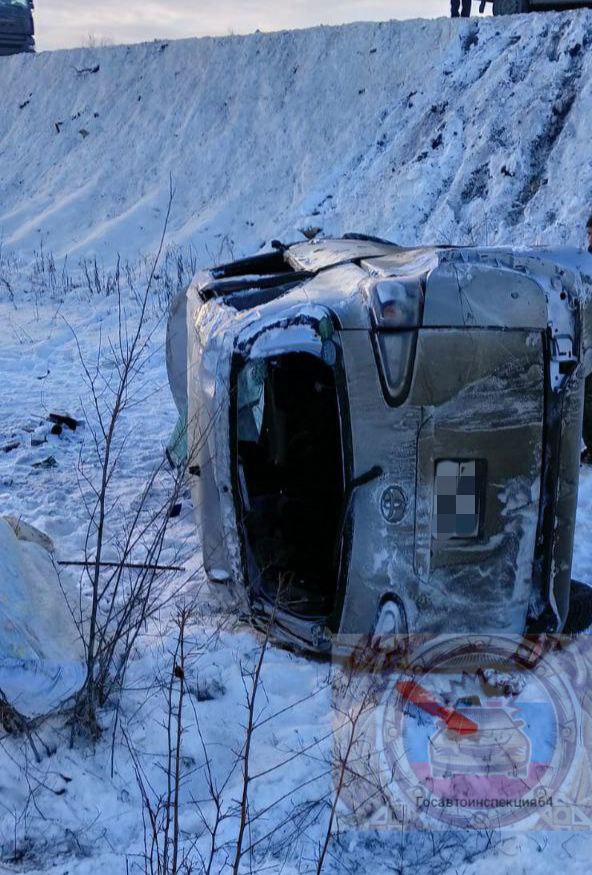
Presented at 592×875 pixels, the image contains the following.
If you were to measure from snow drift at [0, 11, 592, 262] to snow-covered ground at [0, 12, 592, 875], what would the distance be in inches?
1.8

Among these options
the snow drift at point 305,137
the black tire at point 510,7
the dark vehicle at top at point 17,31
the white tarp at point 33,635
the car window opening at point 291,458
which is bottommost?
the white tarp at point 33,635

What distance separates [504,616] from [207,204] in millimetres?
13974

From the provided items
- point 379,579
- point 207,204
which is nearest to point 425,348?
point 379,579

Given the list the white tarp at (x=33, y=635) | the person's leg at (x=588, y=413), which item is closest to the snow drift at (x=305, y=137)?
the person's leg at (x=588, y=413)

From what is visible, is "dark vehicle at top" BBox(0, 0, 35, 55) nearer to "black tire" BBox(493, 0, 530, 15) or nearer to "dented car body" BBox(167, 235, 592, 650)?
"black tire" BBox(493, 0, 530, 15)

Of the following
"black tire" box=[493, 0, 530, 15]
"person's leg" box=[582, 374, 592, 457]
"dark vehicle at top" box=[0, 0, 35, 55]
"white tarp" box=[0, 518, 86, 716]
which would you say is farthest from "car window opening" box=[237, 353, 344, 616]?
"dark vehicle at top" box=[0, 0, 35, 55]

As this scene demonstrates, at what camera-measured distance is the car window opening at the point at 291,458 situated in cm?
461

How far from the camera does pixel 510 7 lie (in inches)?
583

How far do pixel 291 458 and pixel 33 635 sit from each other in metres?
2.17

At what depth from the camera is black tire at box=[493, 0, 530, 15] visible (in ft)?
48.1

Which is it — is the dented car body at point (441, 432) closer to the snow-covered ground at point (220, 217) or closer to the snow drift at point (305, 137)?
the snow-covered ground at point (220, 217)

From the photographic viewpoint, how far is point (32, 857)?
8.93 ft

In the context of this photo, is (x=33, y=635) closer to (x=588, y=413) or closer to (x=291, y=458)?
(x=291, y=458)

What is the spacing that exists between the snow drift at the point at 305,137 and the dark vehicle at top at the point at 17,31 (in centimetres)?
75
